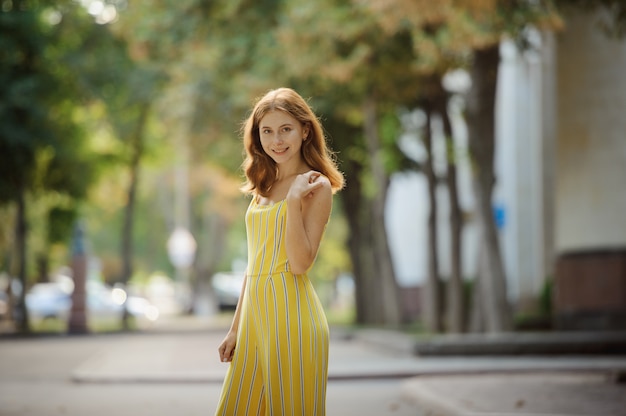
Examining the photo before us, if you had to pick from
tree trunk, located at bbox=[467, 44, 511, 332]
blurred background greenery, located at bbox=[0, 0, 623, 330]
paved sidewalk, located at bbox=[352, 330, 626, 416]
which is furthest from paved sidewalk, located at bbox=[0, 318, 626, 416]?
blurred background greenery, located at bbox=[0, 0, 623, 330]

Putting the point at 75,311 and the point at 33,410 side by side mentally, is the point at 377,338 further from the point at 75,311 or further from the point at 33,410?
the point at 75,311

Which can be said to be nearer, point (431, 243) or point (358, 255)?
point (431, 243)

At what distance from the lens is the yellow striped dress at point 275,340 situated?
17.3 feet

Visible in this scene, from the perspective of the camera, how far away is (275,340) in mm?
5270

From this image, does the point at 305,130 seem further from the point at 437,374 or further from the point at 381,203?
the point at 381,203

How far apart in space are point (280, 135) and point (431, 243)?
2450 cm

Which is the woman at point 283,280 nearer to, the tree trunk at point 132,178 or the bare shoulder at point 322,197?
the bare shoulder at point 322,197

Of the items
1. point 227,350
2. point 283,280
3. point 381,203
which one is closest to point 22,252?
point 381,203

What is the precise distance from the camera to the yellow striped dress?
526 cm

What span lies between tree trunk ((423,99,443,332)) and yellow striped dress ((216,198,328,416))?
2351 cm

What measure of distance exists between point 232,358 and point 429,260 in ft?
80.7

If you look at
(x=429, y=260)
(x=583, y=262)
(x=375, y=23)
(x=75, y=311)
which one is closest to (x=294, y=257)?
(x=375, y=23)

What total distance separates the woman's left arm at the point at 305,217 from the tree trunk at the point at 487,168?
16152mm

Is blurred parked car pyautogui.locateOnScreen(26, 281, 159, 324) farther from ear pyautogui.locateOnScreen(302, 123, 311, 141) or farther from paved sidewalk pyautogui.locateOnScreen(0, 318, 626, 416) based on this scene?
ear pyautogui.locateOnScreen(302, 123, 311, 141)
